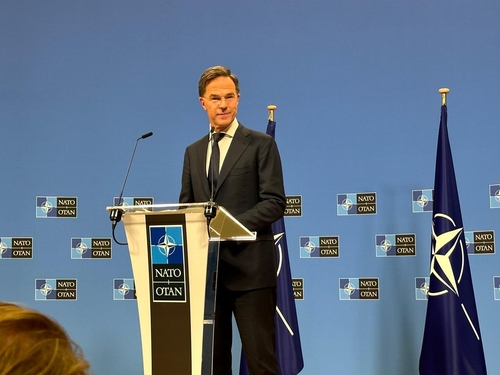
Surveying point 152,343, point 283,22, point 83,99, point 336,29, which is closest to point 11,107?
point 83,99

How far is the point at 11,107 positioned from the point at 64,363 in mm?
4292

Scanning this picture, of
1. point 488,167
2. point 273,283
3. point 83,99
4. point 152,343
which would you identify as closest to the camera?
point 152,343

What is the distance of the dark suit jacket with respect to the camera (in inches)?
97.0

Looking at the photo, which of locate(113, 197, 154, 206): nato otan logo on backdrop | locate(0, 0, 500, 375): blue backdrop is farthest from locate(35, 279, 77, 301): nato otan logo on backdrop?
locate(113, 197, 154, 206): nato otan logo on backdrop

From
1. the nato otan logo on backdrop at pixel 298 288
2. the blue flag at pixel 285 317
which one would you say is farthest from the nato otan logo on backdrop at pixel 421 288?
the blue flag at pixel 285 317

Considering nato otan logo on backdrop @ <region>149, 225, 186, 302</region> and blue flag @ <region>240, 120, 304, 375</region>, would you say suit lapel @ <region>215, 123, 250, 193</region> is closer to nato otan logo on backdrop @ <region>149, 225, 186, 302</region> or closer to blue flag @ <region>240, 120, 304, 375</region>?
nato otan logo on backdrop @ <region>149, 225, 186, 302</region>

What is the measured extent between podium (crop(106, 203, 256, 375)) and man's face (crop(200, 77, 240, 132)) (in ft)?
1.78

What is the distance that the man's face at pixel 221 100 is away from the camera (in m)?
2.63

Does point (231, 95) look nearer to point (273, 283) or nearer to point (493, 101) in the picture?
point (273, 283)

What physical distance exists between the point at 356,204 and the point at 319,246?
1.24 feet

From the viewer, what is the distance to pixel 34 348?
60 centimetres

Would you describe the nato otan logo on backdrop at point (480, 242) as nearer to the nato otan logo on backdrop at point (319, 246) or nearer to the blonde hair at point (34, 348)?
the nato otan logo on backdrop at point (319, 246)

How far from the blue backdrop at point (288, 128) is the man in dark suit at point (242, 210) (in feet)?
5.47

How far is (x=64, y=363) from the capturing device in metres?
0.60
